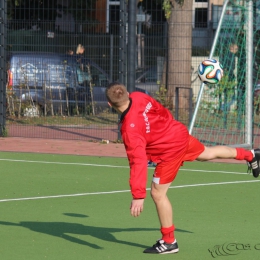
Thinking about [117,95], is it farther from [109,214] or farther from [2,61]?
[2,61]

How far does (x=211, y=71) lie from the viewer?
1273 centimetres

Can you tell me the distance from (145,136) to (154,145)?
0.54 ft

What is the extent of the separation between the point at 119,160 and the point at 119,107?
280 inches

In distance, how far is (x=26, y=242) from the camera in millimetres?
7535

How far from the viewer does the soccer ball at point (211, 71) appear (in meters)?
12.7

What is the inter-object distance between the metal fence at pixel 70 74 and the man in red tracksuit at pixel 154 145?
370 inches

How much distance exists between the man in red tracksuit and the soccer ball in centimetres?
542

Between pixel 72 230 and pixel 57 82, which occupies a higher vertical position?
pixel 57 82

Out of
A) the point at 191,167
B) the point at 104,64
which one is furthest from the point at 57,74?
the point at 191,167

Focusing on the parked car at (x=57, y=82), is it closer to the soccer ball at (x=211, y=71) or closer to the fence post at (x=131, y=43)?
the fence post at (x=131, y=43)

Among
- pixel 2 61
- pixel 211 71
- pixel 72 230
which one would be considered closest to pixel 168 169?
pixel 72 230

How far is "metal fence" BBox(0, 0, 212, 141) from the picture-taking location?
17.2 m

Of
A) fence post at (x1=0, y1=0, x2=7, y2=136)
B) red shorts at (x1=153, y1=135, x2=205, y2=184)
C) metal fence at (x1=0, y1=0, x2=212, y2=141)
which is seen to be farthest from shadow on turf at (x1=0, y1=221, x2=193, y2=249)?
fence post at (x1=0, y1=0, x2=7, y2=136)

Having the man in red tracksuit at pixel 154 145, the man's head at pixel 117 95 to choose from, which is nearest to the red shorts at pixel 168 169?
the man in red tracksuit at pixel 154 145
